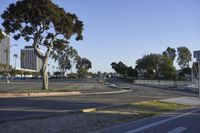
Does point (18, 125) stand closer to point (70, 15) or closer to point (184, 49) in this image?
point (70, 15)

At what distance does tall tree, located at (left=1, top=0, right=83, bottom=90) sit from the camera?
110 ft

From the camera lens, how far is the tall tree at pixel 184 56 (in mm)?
132125

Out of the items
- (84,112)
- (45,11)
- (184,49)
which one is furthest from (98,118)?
(184,49)

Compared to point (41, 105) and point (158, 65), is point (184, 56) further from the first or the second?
point (41, 105)

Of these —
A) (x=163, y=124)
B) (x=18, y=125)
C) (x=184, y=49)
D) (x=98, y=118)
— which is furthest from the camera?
(x=184, y=49)

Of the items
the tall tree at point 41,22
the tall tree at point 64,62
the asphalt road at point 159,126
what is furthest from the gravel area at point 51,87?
the tall tree at point 64,62

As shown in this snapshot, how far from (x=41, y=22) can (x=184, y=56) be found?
104 metres

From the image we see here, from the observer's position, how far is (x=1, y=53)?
13350cm

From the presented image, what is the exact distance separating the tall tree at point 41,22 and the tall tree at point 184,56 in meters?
99.4

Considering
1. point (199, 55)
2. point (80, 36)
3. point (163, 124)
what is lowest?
point (163, 124)

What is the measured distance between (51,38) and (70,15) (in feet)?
9.22

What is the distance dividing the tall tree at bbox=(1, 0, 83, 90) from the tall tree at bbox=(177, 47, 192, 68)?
9936 cm

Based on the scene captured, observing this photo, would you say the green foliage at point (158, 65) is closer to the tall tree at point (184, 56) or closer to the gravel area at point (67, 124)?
the tall tree at point (184, 56)

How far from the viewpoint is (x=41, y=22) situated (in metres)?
34.5
